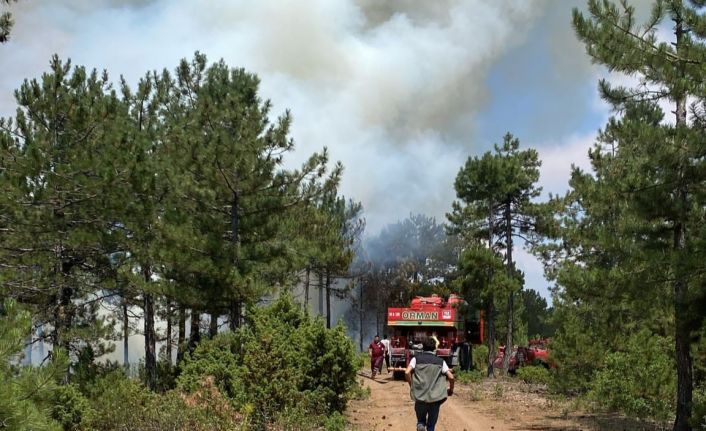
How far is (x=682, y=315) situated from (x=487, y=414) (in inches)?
258

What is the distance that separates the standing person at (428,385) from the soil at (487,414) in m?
3.68

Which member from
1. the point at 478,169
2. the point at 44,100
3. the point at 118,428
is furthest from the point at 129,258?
the point at 478,169

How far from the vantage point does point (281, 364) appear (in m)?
11.5

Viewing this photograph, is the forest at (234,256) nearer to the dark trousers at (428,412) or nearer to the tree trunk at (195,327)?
the tree trunk at (195,327)

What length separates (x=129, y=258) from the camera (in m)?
16.2

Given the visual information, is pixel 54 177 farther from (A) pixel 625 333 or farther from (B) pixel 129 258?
(A) pixel 625 333

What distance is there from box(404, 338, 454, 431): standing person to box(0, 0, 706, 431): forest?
259 cm

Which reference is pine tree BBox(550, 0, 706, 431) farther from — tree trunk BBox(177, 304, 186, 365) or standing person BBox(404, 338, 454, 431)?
tree trunk BBox(177, 304, 186, 365)

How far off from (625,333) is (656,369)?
4.40 m

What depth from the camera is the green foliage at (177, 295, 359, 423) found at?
1104 cm

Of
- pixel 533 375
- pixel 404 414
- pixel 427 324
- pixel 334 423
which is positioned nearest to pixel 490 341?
pixel 427 324

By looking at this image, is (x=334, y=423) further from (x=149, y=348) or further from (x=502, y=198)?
(x=502, y=198)

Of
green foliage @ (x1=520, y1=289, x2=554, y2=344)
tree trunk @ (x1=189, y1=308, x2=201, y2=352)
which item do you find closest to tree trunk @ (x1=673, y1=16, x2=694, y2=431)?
tree trunk @ (x1=189, y1=308, x2=201, y2=352)

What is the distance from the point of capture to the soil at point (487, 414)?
13.2 m
